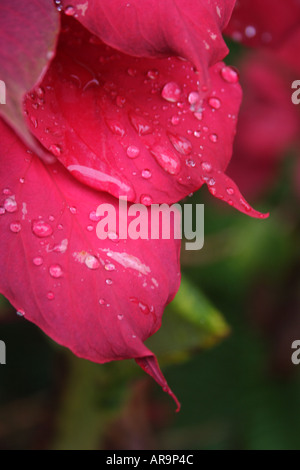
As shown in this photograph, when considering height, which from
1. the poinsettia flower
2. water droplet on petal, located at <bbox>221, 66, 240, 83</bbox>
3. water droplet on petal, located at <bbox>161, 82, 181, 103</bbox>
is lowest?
water droplet on petal, located at <bbox>161, 82, 181, 103</bbox>

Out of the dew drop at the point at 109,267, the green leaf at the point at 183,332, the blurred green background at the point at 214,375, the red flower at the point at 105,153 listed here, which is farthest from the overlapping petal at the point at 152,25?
the blurred green background at the point at 214,375

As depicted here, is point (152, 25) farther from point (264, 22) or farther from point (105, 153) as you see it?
point (264, 22)

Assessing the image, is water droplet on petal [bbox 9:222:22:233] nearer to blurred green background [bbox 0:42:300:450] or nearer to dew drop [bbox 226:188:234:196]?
dew drop [bbox 226:188:234:196]

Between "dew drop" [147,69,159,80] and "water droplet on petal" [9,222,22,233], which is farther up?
"dew drop" [147,69,159,80]

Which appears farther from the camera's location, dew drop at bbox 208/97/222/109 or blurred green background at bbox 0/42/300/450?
blurred green background at bbox 0/42/300/450

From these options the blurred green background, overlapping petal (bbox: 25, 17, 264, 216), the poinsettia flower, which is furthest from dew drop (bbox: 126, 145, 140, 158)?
the blurred green background

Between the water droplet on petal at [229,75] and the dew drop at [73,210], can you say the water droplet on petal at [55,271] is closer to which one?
the dew drop at [73,210]
